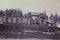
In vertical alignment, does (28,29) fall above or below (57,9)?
below

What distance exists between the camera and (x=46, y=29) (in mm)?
1649

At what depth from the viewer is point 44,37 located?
5.38ft

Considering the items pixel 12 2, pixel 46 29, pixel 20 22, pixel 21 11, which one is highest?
pixel 12 2

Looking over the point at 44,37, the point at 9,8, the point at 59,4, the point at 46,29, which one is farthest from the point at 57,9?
the point at 9,8

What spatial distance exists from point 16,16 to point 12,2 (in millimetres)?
210

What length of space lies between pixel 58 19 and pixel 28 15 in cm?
41

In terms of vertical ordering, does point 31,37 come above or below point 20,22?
below

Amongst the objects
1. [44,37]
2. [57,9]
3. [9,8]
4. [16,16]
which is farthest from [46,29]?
[9,8]

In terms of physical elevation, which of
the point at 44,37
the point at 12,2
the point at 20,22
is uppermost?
the point at 12,2

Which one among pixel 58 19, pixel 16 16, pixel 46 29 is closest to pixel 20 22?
pixel 16 16

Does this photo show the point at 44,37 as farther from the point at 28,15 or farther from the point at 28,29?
the point at 28,15

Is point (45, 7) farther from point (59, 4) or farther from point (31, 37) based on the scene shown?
point (31, 37)

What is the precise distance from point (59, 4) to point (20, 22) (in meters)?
0.60

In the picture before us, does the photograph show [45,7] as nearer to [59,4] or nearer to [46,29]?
[59,4]
